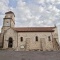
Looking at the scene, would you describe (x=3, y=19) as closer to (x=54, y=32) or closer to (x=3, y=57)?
(x=54, y=32)

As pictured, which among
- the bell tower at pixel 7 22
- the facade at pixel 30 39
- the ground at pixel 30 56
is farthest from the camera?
the bell tower at pixel 7 22

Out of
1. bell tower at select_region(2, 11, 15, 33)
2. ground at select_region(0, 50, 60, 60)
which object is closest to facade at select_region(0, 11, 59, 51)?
bell tower at select_region(2, 11, 15, 33)

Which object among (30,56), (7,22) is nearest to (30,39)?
(7,22)

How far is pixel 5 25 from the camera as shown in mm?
54125

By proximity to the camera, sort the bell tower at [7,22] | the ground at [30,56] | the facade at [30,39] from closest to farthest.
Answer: the ground at [30,56]
the facade at [30,39]
the bell tower at [7,22]

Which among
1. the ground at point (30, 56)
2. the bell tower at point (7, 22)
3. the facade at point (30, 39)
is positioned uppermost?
the bell tower at point (7, 22)

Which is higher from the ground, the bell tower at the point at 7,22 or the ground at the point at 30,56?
the bell tower at the point at 7,22

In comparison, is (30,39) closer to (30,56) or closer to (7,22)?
(7,22)

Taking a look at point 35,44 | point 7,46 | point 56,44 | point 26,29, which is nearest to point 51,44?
point 56,44

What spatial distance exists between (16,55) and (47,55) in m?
3.70

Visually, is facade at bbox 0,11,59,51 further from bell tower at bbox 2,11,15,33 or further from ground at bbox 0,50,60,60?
ground at bbox 0,50,60,60

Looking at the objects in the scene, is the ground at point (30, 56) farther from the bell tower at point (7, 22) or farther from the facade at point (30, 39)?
the bell tower at point (7, 22)

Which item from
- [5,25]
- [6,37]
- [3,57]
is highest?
[5,25]

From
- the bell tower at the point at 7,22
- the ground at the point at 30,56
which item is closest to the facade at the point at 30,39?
the bell tower at the point at 7,22
